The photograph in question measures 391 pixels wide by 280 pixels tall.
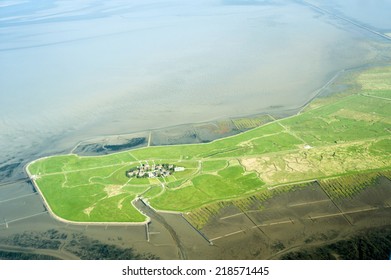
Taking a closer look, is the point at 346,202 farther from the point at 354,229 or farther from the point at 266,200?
the point at 266,200

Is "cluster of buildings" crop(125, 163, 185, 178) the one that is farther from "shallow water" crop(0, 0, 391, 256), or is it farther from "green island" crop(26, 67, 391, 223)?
"shallow water" crop(0, 0, 391, 256)

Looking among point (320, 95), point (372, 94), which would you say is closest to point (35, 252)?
point (320, 95)

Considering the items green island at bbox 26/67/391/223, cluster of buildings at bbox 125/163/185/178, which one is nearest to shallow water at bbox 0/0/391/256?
green island at bbox 26/67/391/223

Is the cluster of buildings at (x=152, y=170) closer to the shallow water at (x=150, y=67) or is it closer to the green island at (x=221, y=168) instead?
the green island at (x=221, y=168)

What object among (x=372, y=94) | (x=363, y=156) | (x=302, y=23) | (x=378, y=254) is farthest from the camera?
(x=302, y=23)

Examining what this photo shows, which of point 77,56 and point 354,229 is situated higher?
point 77,56

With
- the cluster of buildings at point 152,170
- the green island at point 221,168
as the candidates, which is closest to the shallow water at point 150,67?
the green island at point 221,168
